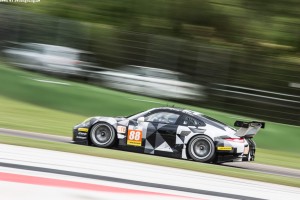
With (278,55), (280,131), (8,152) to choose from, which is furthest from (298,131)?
(8,152)

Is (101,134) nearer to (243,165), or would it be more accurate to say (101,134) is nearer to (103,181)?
(243,165)

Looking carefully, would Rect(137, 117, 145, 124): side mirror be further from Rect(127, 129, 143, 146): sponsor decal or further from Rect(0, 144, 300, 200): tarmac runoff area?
Rect(0, 144, 300, 200): tarmac runoff area

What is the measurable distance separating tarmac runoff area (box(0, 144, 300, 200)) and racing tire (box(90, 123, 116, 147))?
95.1 inches

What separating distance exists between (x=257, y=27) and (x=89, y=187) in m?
16.1

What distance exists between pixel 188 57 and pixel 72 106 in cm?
423

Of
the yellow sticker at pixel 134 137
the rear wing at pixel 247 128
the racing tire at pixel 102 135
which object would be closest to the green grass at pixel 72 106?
the racing tire at pixel 102 135

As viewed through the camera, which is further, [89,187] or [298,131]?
[298,131]

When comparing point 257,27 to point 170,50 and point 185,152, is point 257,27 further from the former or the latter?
point 185,152

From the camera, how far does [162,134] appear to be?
460 inches

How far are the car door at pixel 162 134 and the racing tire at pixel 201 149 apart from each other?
352 millimetres

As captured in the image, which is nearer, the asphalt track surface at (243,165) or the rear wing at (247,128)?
the rear wing at (247,128)

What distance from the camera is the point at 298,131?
53.5ft

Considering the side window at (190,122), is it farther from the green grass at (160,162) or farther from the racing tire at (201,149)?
the green grass at (160,162)

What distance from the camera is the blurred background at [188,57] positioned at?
18.3 meters
